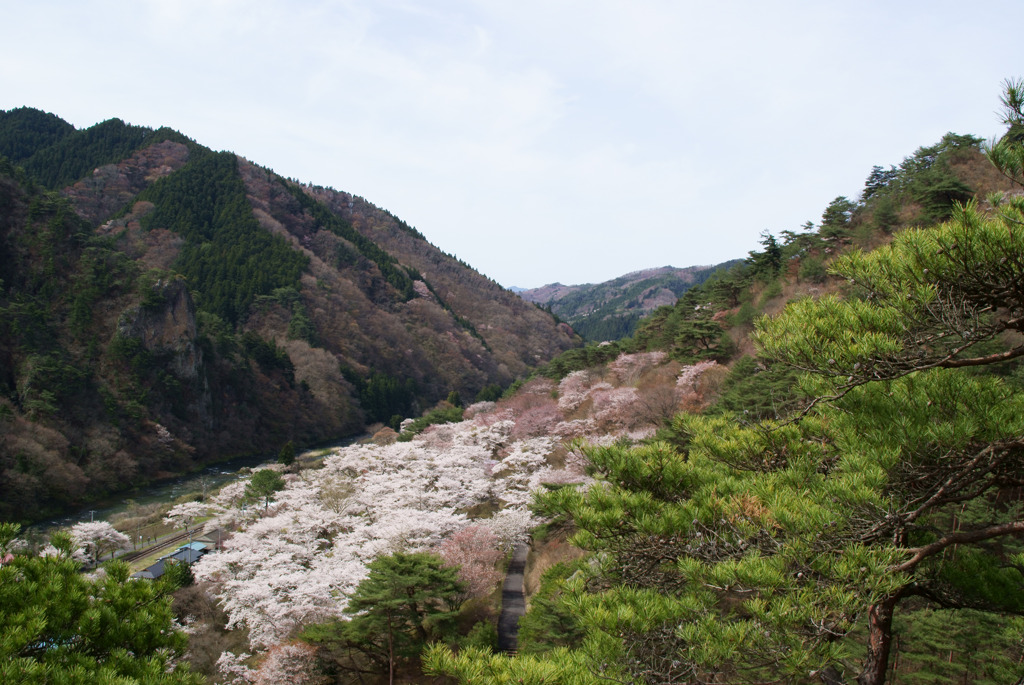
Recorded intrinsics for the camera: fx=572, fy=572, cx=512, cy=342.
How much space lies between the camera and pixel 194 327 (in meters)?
47.9

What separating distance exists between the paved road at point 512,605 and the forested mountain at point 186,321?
24773 mm

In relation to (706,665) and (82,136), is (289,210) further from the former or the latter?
(706,665)

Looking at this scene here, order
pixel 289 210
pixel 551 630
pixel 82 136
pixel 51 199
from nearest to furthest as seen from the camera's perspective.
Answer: pixel 551 630
pixel 51 199
pixel 82 136
pixel 289 210

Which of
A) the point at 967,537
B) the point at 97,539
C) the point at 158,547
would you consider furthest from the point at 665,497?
the point at 158,547

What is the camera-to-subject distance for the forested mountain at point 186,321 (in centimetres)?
3578

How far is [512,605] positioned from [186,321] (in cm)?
4152

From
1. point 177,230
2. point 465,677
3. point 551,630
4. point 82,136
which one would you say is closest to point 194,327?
point 177,230

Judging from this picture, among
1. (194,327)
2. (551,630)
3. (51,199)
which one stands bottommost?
(551,630)

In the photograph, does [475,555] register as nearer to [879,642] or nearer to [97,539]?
[879,642]

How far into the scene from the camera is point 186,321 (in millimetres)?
46906

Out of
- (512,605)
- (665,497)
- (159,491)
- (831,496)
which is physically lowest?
(512,605)

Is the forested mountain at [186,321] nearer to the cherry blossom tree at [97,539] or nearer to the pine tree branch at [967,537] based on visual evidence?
the cherry blossom tree at [97,539]

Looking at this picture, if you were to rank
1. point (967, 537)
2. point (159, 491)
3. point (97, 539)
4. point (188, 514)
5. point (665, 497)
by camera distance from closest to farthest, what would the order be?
point (967, 537)
point (665, 497)
point (97, 539)
point (188, 514)
point (159, 491)

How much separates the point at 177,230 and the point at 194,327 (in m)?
33.3
